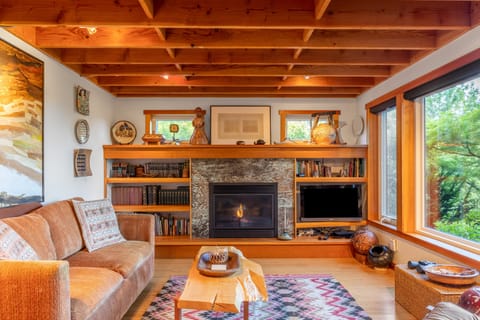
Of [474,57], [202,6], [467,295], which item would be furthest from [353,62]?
[467,295]

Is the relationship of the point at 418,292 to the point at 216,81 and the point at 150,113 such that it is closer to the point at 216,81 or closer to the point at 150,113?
the point at 216,81

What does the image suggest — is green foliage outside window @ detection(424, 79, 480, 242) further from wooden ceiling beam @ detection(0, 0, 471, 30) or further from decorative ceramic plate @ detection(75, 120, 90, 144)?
decorative ceramic plate @ detection(75, 120, 90, 144)

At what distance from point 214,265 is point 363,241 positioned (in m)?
2.33

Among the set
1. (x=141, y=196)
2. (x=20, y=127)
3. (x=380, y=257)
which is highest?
(x=20, y=127)

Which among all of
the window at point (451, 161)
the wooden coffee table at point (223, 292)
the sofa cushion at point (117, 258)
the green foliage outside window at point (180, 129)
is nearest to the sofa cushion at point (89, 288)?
the sofa cushion at point (117, 258)

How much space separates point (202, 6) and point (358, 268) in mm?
3292

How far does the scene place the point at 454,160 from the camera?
9.34 feet

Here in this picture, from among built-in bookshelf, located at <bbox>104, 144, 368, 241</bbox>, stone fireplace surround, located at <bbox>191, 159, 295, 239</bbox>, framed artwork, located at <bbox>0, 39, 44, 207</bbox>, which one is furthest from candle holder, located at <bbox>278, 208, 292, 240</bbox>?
framed artwork, located at <bbox>0, 39, 44, 207</bbox>

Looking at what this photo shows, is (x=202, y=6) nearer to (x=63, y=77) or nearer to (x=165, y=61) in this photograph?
(x=165, y=61)

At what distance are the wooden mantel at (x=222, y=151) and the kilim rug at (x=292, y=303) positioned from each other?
5.41ft

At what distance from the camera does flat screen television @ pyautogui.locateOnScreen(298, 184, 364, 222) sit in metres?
4.37

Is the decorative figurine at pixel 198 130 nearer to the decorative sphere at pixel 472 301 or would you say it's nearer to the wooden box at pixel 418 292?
the wooden box at pixel 418 292

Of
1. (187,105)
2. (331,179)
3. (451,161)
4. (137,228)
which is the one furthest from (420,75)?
(137,228)

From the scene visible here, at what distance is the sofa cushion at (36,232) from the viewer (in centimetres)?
205
